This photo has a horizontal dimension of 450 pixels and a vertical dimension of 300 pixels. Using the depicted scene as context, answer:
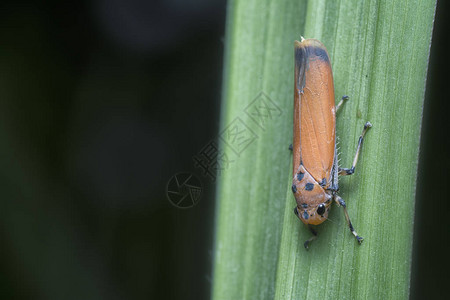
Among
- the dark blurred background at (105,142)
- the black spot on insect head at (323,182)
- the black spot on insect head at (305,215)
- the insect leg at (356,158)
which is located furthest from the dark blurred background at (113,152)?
the black spot on insect head at (305,215)

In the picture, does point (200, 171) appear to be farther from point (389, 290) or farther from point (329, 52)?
point (389, 290)

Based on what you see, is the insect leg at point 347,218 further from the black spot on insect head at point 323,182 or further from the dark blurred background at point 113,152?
the dark blurred background at point 113,152

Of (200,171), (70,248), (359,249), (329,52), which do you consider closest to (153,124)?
(200,171)

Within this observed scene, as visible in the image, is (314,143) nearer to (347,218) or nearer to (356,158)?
(356,158)

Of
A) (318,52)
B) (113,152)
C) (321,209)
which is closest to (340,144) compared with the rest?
(321,209)

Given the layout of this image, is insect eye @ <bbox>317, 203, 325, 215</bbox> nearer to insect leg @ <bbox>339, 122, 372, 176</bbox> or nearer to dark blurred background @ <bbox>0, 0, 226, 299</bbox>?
insect leg @ <bbox>339, 122, 372, 176</bbox>

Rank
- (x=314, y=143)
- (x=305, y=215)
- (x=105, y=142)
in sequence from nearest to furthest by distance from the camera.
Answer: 1. (x=305, y=215)
2. (x=314, y=143)
3. (x=105, y=142)

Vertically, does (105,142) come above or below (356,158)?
below
